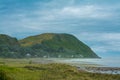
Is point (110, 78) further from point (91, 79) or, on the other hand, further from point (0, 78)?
point (0, 78)

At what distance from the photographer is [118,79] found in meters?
64.0

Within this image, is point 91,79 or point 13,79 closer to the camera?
point 13,79

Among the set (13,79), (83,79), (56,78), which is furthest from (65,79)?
(13,79)

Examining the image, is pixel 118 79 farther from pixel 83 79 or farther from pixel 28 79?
pixel 28 79

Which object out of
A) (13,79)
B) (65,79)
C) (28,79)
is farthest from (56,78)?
(13,79)

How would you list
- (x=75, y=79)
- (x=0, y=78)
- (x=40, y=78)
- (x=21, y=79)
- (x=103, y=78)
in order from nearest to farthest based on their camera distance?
(x=0, y=78), (x=21, y=79), (x=40, y=78), (x=75, y=79), (x=103, y=78)

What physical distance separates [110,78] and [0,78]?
28.0 m

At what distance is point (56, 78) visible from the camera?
53.8m

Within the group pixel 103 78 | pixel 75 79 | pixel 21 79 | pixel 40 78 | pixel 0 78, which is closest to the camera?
pixel 0 78

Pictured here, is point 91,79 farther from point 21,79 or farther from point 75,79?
point 21,79

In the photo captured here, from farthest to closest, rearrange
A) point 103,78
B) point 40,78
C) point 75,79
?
point 103,78 → point 75,79 → point 40,78

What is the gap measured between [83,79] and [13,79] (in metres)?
17.1

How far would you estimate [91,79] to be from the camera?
197 feet

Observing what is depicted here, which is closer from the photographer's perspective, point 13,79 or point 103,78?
point 13,79
